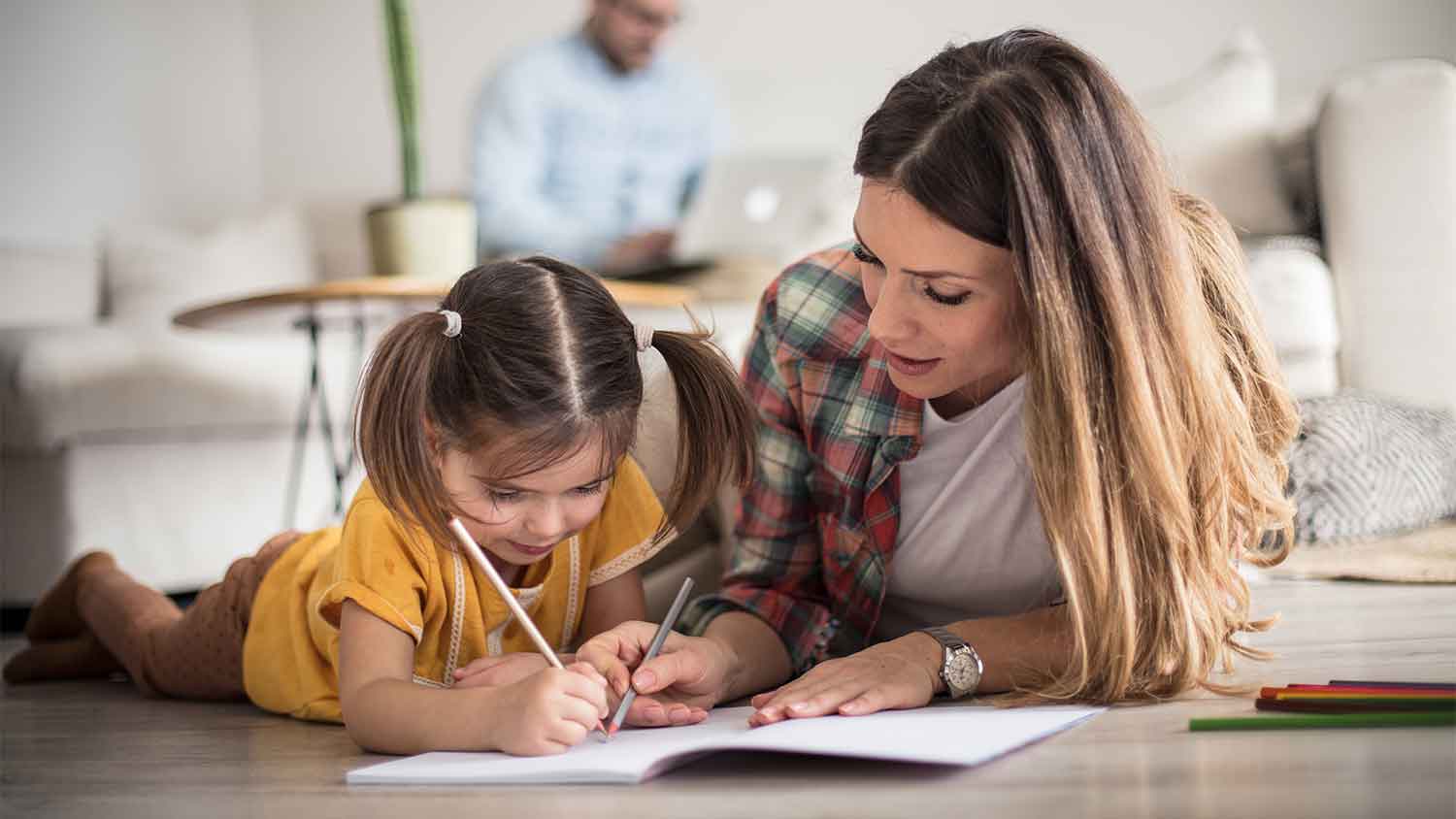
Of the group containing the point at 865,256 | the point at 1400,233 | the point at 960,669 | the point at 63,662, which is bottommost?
the point at 63,662

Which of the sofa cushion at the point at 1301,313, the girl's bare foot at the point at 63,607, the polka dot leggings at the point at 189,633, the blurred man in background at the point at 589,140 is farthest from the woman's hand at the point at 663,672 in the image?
the blurred man in background at the point at 589,140

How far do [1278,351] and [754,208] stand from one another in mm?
1342

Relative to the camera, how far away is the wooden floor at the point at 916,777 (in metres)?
0.81

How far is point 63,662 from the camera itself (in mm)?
1753

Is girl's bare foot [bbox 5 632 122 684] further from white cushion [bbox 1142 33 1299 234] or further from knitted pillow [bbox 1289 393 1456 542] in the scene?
white cushion [bbox 1142 33 1299 234]

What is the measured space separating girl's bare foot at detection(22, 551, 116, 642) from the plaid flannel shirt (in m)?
0.89

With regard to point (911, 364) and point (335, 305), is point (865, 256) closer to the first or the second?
point (911, 364)

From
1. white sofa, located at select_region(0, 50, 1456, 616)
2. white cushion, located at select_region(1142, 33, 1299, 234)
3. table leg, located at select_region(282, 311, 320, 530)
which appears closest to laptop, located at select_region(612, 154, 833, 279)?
white sofa, located at select_region(0, 50, 1456, 616)

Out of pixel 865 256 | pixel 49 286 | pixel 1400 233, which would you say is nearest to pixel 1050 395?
pixel 865 256

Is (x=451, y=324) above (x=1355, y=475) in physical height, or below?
above

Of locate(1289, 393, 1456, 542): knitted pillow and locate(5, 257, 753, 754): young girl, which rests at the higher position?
locate(5, 257, 753, 754): young girl

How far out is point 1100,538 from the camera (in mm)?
1067

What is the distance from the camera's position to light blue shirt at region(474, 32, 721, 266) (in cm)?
347

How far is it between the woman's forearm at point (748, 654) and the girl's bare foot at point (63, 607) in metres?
0.93
